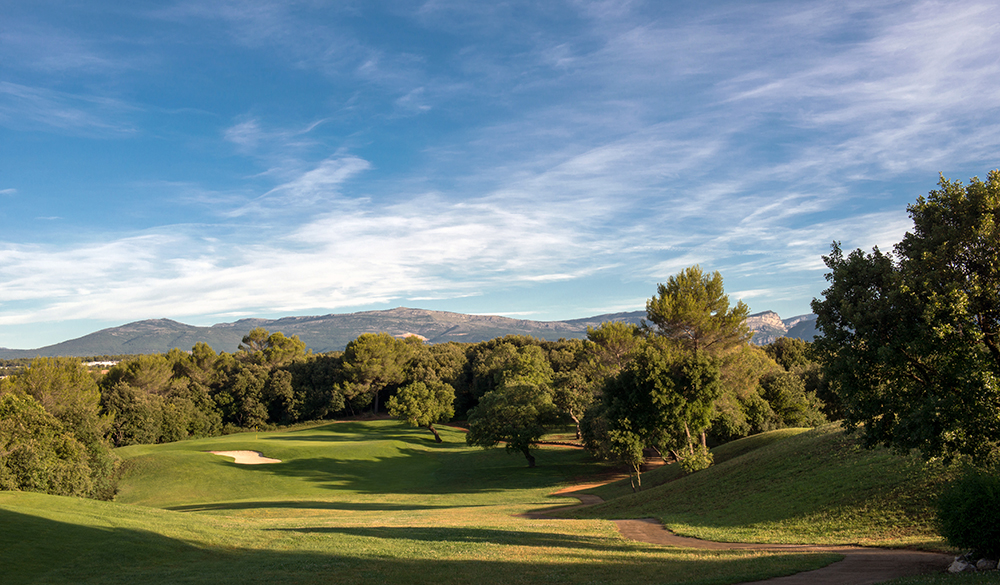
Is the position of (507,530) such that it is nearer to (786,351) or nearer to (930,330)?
(930,330)

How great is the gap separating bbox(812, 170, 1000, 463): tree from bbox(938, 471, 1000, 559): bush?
46.8 inches

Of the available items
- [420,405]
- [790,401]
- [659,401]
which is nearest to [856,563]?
[659,401]

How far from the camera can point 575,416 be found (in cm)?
6275

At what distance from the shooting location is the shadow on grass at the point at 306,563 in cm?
1250

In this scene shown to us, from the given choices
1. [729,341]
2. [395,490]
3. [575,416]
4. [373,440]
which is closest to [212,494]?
[395,490]

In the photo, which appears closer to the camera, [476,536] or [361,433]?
[476,536]

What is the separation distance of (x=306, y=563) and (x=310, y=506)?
23.3 meters

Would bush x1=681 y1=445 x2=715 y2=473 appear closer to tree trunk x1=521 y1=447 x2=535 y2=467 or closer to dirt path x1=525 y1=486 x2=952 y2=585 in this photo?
dirt path x1=525 y1=486 x2=952 y2=585

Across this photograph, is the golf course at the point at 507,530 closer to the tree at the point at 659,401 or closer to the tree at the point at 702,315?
the tree at the point at 659,401

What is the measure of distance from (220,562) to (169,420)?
71.2 m

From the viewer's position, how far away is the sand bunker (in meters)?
51.5

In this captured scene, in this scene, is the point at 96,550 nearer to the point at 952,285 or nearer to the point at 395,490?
the point at 952,285

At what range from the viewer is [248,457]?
2092 inches

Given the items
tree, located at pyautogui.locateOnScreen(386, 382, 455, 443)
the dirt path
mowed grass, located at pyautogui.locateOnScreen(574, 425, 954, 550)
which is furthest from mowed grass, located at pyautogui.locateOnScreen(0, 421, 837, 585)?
tree, located at pyautogui.locateOnScreen(386, 382, 455, 443)
